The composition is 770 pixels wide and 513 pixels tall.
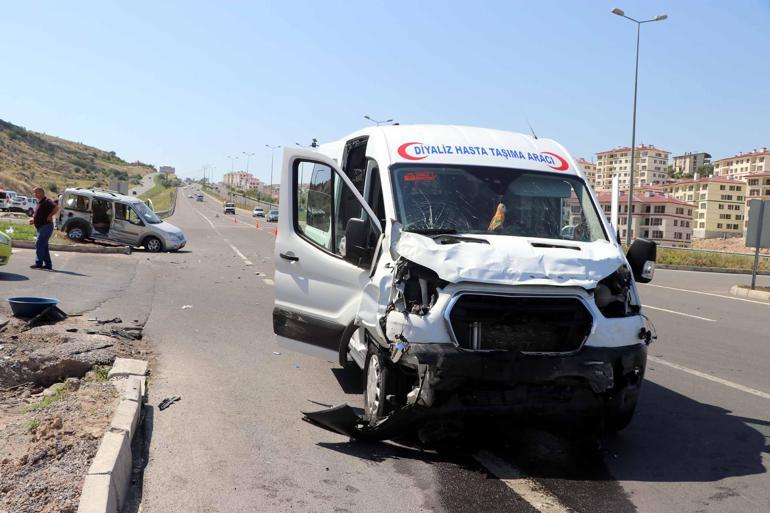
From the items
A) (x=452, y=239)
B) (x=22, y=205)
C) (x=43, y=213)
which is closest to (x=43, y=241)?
(x=43, y=213)

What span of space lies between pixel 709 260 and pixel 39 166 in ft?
368

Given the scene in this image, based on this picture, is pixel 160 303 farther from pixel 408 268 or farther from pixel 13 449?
pixel 408 268

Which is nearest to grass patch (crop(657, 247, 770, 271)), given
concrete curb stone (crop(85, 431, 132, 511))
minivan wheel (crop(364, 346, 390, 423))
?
minivan wheel (crop(364, 346, 390, 423))

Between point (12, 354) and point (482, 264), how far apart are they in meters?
5.38

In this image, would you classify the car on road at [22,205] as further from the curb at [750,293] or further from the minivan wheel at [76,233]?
the curb at [750,293]

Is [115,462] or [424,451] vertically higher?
[115,462]

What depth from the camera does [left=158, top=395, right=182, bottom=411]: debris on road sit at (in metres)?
6.11

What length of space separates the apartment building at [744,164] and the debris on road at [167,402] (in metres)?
184

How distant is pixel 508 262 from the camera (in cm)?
488

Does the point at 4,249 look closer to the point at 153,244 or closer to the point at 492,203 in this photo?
the point at 153,244

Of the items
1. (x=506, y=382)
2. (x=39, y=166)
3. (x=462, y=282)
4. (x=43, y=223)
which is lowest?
(x=506, y=382)

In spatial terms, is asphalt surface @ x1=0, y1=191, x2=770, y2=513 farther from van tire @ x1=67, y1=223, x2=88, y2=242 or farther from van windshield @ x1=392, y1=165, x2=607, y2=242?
van tire @ x1=67, y1=223, x2=88, y2=242

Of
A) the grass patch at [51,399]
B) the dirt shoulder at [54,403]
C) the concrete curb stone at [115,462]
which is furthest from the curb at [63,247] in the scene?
the concrete curb stone at [115,462]

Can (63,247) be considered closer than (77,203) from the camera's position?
Yes
